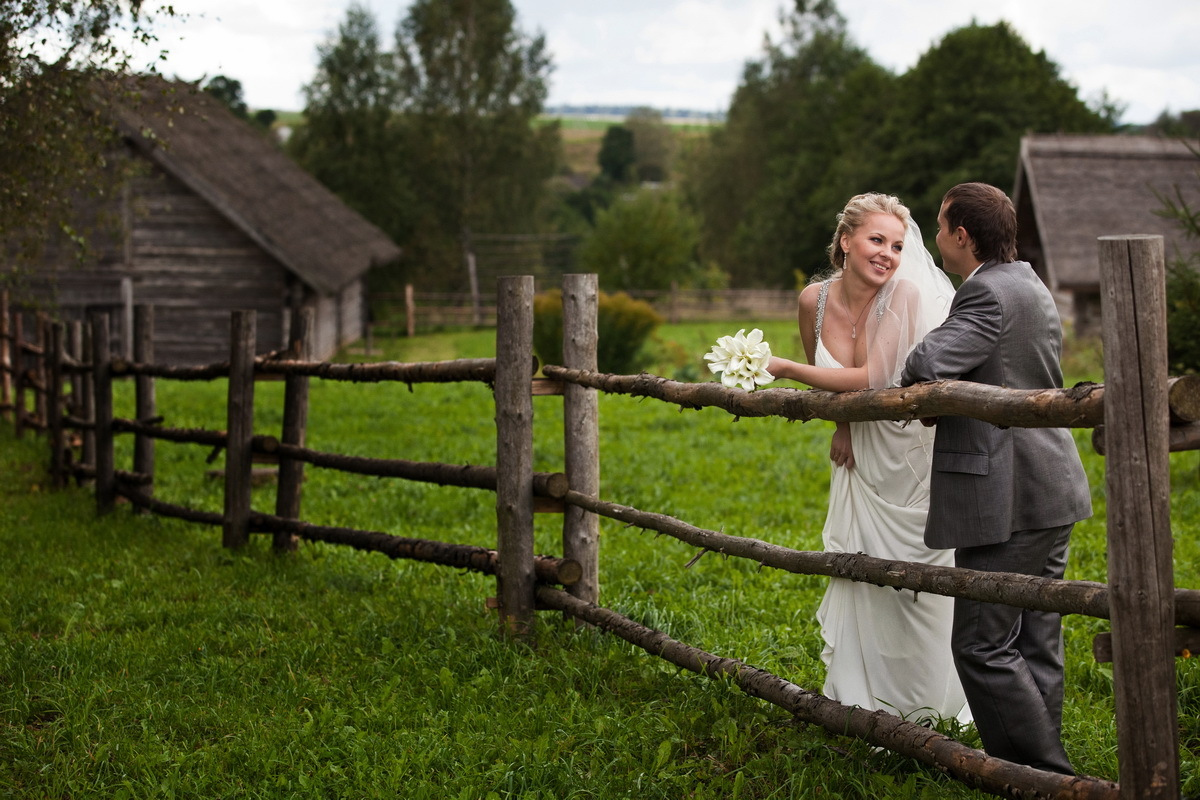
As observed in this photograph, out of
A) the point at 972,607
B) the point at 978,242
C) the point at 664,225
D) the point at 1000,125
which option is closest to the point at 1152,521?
the point at 972,607

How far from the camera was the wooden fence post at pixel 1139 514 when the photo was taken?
2.29 metres

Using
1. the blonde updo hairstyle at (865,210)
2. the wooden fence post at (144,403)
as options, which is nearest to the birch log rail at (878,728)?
the blonde updo hairstyle at (865,210)

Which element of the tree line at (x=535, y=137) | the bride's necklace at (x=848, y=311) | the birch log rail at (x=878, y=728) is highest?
the tree line at (x=535, y=137)

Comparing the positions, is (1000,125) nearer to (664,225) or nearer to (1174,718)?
(664,225)

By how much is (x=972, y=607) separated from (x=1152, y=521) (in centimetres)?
85

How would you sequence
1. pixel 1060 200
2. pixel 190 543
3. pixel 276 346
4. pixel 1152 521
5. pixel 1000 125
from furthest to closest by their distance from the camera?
pixel 1000 125
pixel 1060 200
pixel 276 346
pixel 190 543
pixel 1152 521

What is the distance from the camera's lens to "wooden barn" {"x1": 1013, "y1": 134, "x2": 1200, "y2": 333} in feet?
69.7

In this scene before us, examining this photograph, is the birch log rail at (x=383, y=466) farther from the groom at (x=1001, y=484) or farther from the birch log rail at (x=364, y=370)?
the groom at (x=1001, y=484)

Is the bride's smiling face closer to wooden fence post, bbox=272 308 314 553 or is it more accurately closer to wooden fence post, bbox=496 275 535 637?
wooden fence post, bbox=496 275 535 637

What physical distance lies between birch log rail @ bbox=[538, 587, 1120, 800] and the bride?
0.24m

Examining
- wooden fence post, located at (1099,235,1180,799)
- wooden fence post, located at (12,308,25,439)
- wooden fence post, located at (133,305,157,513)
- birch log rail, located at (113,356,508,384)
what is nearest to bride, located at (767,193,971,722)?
wooden fence post, located at (1099,235,1180,799)

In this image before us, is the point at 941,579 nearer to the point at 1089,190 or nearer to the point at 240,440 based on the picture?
the point at 240,440

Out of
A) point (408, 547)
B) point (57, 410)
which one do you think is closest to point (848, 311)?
point (408, 547)

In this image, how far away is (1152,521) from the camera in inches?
91.9
